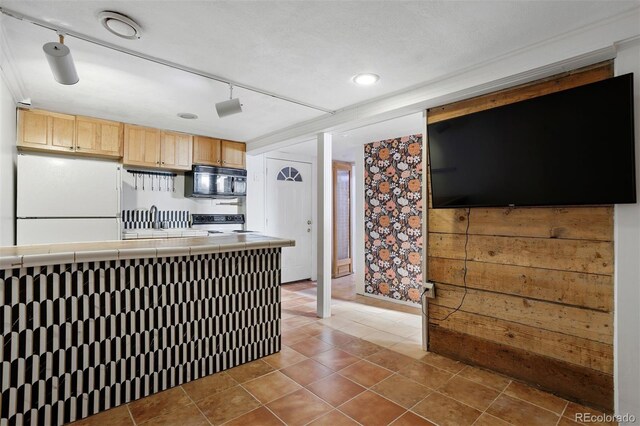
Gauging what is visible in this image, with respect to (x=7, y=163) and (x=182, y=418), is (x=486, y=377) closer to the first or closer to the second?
(x=182, y=418)

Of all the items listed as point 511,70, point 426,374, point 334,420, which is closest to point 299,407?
point 334,420

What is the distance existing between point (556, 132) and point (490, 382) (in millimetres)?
1815

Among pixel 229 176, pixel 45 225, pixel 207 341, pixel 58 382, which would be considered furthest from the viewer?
pixel 229 176

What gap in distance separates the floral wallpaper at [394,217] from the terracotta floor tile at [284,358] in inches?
85.3

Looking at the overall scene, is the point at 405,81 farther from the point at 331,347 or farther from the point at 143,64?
the point at 331,347

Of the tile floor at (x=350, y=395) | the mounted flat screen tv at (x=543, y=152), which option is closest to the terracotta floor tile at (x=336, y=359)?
the tile floor at (x=350, y=395)

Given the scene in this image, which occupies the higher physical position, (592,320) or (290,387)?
(592,320)

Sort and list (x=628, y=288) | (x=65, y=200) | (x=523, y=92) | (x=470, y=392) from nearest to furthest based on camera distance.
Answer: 1. (x=628, y=288)
2. (x=470, y=392)
3. (x=523, y=92)
4. (x=65, y=200)

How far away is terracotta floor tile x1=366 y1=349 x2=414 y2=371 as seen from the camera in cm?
260

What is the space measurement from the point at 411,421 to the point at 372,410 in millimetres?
242

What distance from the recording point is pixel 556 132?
203 cm

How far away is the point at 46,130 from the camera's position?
135 inches

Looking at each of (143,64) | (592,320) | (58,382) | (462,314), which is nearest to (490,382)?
(462,314)

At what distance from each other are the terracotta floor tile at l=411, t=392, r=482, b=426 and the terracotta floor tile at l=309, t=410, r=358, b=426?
0.44 m
